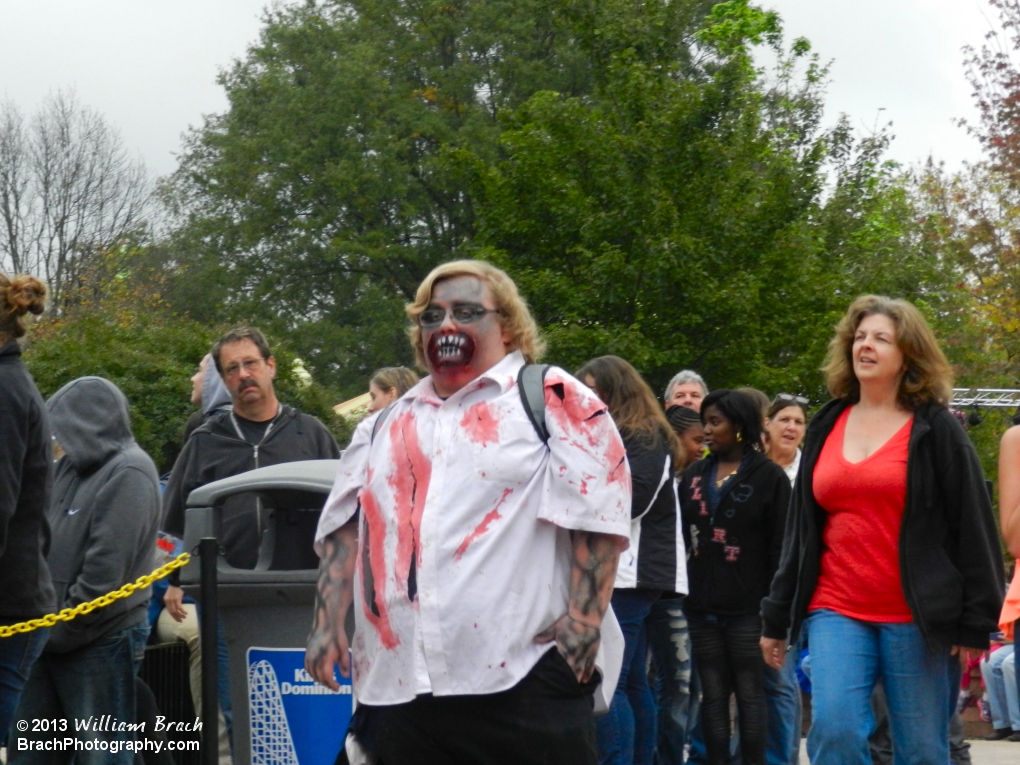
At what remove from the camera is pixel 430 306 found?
3.54m

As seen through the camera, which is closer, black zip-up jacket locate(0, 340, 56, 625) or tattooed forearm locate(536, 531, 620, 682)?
tattooed forearm locate(536, 531, 620, 682)

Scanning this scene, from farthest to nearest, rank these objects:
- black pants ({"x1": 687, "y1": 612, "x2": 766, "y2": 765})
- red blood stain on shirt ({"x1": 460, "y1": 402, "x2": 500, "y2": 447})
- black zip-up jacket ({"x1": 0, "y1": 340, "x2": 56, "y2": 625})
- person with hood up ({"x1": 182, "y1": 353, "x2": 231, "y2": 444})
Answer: person with hood up ({"x1": 182, "y1": 353, "x2": 231, "y2": 444})
black pants ({"x1": 687, "y1": 612, "x2": 766, "y2": 765})
black zip-up jacket ({"x1": 0, "y1": 340, "x2": 56, "y2": 625})
red blood stain on shirt ({"x1": 460, "y1": 402, "x2": 500, "y2": 447})

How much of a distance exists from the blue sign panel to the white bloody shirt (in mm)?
1597

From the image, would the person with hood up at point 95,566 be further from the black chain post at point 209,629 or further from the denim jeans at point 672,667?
the denim jeans at point 672,667

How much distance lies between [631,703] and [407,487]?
3.26 meters

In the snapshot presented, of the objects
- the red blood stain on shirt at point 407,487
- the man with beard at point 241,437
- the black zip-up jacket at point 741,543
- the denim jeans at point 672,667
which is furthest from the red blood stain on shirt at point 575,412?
the denim jeans at point 672,667

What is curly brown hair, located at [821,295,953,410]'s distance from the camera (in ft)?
14.9

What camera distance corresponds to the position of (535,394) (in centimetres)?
331

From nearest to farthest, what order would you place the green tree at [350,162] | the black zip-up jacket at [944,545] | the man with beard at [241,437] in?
1. the black zip-up jacket at [944,545]
2. the man with beard at [241,437]
3. the green tree at [350,162]

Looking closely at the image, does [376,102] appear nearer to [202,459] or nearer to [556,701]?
[202,459]

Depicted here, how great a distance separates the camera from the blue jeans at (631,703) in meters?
5.89

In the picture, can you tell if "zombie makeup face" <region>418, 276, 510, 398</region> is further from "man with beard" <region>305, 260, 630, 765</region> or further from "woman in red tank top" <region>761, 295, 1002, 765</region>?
"woman in red tank top" <region>761, 295, 1002, 765</region>

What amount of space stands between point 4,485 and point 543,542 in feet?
5.75

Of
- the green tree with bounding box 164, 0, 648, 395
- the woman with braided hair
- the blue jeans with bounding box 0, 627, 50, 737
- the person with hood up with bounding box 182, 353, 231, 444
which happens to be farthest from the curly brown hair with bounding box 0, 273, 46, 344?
the green tree with bounding box 164, 0, 648, 395
